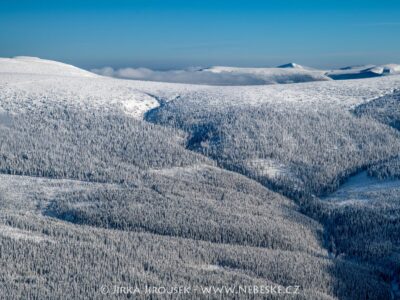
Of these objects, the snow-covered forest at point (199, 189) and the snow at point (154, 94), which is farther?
the snow at point (154, 94)

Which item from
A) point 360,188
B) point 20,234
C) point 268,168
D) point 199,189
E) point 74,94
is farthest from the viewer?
point 74,94

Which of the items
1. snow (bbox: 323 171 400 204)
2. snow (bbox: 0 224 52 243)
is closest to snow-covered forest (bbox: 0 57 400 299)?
snow (bbox: 0 224 52 243)

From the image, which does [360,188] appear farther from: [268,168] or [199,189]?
[199,189]

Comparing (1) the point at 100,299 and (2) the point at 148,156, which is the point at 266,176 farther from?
(1) the point at 100,299

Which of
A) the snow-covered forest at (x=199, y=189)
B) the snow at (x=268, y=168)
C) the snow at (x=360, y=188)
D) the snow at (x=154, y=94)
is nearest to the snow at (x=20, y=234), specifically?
the snow-covered forest at (x=199, y=189)

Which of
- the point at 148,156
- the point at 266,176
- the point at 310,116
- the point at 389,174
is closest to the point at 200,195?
A: the point at 266,176

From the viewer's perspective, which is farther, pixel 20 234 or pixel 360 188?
pixel 360 188

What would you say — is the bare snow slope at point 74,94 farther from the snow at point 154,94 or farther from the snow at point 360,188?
the snow at point 360,188

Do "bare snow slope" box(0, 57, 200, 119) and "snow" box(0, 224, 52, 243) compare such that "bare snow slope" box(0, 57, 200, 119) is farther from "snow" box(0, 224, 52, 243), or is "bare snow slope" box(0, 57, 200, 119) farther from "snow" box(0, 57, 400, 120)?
"snow" box(0, 224, 52, 243)

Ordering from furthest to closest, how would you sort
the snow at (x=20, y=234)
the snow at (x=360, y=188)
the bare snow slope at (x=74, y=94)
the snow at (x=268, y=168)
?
1. the bare snow slope at (x=74, y=94)
2. the snow at (x=268, y=168)
3. the snow at (x=360, y=188)
4. the snow at (x=20, y=234)

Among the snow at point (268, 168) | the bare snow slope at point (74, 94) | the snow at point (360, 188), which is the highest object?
the bare snow slope at point (74, 94)

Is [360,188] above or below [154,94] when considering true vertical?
below

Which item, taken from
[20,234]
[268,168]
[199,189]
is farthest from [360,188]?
[20,234]
